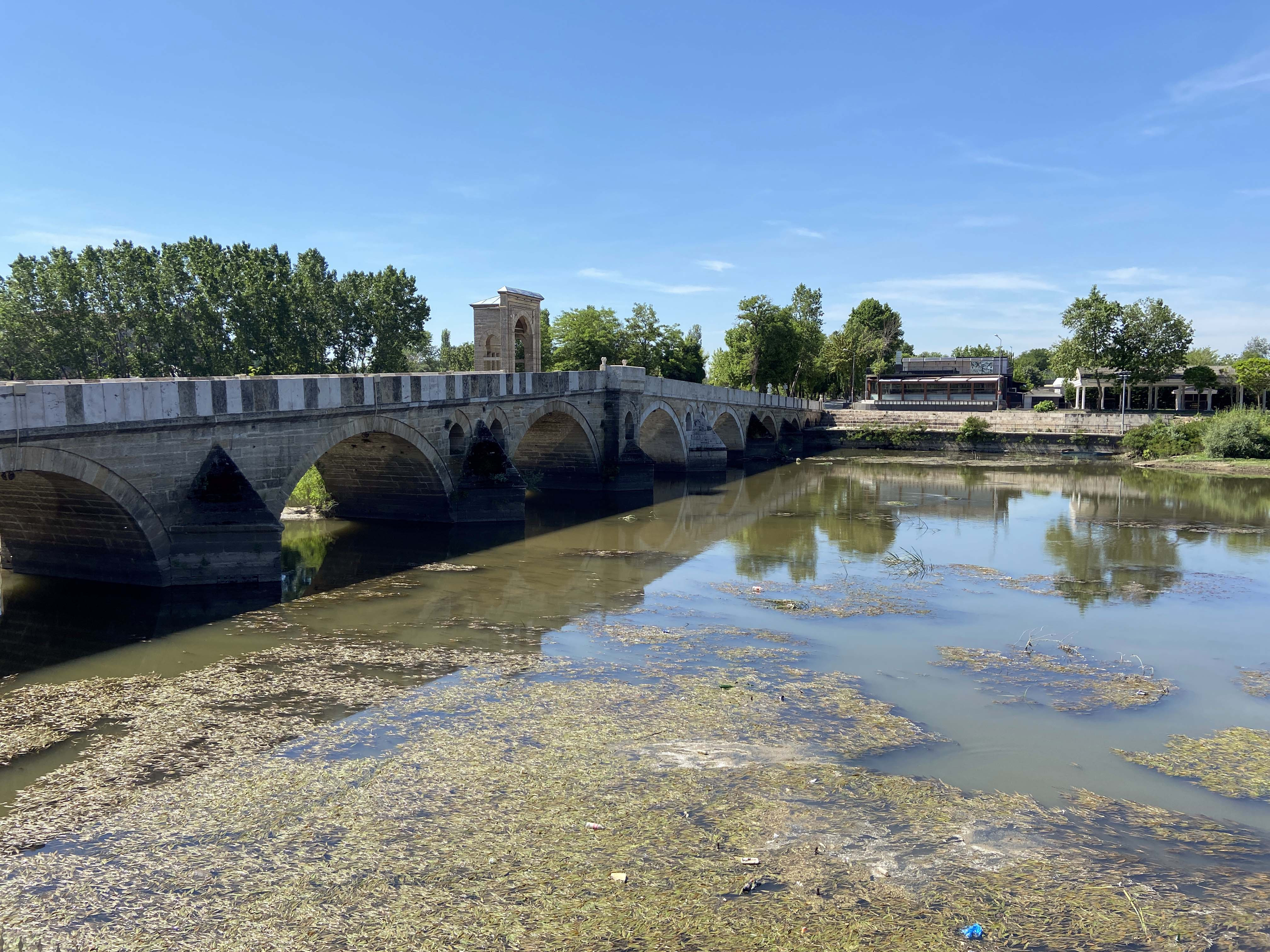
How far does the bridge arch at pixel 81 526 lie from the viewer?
13.1 m

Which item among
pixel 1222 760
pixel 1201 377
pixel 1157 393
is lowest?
pixel 1222 760

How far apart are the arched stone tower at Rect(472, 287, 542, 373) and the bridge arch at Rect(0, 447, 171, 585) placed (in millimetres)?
17461

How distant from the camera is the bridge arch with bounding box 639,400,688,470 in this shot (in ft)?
120

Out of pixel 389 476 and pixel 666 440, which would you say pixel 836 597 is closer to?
pixel 389 476

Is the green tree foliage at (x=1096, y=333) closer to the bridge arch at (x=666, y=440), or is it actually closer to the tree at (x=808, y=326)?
the tree at (x=808, y=326)

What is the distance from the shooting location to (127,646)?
11.7 m

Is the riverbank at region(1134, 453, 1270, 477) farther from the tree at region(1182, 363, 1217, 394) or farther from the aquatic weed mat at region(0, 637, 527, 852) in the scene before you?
the aquatic weed mat at region(0, 637, 527, 852)

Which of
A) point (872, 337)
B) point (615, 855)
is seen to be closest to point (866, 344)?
point (872, 337)

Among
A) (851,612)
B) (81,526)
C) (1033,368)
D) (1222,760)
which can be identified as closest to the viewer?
(1222,760)

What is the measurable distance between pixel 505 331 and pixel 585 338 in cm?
2859

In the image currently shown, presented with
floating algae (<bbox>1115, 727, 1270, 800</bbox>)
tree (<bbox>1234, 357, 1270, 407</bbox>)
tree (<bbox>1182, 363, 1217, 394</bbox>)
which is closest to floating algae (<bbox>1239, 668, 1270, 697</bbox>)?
floating algae (<bbox>1115, 727, 1270, 800</bbox>)

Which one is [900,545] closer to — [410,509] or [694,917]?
[410,509]

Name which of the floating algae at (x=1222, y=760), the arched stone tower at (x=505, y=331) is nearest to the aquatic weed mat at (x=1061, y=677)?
the floating algae at (x=1222, y=760)

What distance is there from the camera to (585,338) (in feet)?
198
